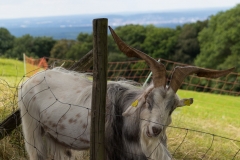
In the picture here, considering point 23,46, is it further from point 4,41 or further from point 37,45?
point 4,41

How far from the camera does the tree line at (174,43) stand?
109 feet

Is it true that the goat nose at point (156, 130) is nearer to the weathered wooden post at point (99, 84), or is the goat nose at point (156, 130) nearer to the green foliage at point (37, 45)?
the weathered wooden post at point (99, 84)

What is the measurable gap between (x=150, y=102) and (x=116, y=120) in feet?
1.52

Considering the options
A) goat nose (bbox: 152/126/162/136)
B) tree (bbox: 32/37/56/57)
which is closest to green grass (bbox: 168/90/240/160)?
goat nose (bbox: 152/126/162/136)

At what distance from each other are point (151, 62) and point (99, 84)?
714 millimetres

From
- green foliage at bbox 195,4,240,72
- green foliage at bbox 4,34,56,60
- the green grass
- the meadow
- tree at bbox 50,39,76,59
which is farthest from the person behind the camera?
green foliage at bbox 4,34,56,60

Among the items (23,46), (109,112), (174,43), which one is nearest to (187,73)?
(109,112)

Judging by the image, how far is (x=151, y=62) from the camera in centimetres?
321

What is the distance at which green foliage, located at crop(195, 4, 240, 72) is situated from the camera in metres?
32.1

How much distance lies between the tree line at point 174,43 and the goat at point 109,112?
28363 mm

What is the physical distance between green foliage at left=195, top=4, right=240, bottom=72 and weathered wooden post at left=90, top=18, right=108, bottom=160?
3006 centimetres

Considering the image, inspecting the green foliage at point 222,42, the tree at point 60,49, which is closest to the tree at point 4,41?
the tree at point 60,49

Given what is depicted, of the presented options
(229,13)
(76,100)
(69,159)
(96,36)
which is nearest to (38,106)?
(76,100)

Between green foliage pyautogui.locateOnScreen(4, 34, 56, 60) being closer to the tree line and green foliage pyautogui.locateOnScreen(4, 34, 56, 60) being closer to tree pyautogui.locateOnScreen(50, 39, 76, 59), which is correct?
Result: the tree line
